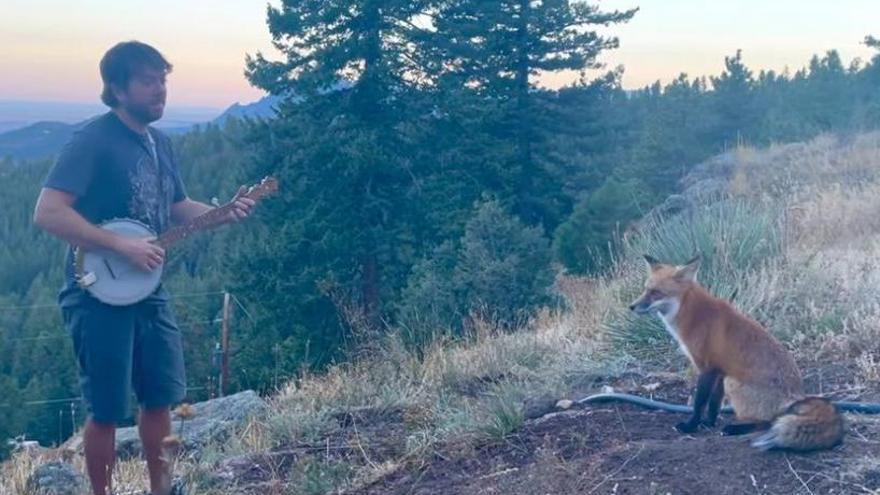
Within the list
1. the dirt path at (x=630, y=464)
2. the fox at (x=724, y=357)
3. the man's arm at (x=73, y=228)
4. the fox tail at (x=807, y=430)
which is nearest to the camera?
the dirt path at (x=630, y=464)

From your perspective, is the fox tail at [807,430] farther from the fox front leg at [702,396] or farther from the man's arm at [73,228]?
the man's arm at [73,228]

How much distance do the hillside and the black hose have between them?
0.07m

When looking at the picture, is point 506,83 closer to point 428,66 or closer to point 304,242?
point 428,66

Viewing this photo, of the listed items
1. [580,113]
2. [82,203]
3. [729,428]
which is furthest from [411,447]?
[580,113]


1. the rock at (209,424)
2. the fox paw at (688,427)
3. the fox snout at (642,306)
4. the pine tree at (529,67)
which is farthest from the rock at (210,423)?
the pine tree at (529,67)

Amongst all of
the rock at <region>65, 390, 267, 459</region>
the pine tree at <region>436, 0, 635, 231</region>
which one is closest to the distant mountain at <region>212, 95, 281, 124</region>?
the pine tree at <region>436, 0, 635, 231</region>

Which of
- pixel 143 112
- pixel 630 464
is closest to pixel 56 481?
pixel 143 112

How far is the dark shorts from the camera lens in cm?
488

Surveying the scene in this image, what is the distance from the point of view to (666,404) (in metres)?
5.60

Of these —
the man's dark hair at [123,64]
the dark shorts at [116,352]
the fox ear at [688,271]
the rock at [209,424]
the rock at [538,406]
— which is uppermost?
the man's dark hair at [123,64]

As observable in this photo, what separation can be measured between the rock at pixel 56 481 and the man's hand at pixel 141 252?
5.52 ft

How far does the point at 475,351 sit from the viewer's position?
7605 mm

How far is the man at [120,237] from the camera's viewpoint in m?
4.81

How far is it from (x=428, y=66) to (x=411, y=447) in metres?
24.5
